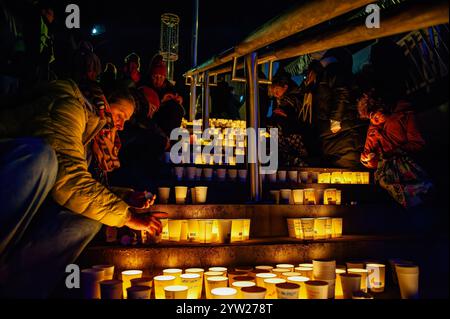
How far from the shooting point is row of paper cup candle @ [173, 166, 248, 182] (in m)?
3.84

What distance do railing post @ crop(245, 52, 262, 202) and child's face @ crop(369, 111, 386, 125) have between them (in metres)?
1.90

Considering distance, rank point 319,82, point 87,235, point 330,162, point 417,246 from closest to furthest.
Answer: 1. point 87,235
2. point 417,246
3. point 330,162
4. point 319,82

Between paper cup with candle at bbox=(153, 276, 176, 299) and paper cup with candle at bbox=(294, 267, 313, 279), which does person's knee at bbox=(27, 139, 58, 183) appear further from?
paper cup with candle at bbox=(294, 267, 313, 279)

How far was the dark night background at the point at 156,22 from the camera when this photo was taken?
9164mm

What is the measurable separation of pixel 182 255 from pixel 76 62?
10.1 feet

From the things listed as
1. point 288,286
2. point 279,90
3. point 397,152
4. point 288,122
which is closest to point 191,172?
point 288,286

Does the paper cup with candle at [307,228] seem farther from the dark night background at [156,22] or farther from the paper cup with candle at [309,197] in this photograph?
the dark night background at [156,22]

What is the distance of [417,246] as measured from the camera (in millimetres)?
3014

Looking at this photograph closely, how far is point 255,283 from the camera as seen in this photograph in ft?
7.42

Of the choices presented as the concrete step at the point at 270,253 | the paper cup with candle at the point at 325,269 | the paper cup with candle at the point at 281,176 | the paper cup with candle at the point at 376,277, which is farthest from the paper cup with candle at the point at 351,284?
the paper cup with candle at the point at 281,176

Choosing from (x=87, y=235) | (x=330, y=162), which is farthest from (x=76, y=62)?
(x=330, y=162)

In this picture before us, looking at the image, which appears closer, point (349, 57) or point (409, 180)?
point (409, 180)

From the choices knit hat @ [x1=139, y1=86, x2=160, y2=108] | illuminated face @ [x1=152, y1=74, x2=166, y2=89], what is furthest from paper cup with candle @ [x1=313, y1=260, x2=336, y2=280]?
illuminated face @ [x1=152, y1=74, x2=166, y2=89]

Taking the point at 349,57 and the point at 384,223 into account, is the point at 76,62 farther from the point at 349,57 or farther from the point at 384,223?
the point at 349,57
